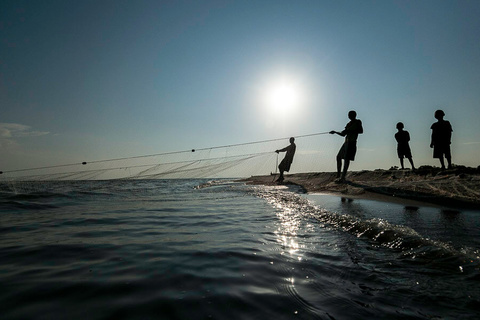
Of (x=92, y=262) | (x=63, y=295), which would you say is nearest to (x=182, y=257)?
(x=92, y=262)

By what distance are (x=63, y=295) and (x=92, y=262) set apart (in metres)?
0.71

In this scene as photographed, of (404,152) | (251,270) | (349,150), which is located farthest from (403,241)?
(404,152)

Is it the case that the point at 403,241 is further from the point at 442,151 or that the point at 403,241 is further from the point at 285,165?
the point at 285,165

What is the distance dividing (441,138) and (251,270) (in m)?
10.1

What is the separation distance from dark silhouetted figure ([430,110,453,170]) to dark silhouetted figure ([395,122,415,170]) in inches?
55.4

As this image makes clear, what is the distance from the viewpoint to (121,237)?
338 cm

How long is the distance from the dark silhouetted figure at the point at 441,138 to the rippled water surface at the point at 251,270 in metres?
6.38

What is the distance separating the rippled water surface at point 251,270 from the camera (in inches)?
60.0

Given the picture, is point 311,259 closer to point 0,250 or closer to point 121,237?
point 121,237

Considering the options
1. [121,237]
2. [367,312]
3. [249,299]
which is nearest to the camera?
→ [367,312]

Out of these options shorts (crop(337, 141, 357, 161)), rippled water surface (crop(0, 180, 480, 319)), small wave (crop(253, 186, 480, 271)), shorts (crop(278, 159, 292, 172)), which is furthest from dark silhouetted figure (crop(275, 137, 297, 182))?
rippled water surface (crop(0, 180, 480, 319))

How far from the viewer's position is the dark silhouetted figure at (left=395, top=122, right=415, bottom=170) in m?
10.8

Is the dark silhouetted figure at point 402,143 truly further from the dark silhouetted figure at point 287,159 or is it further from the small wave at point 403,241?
the small wave at point 403,241

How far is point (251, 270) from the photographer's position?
86.7 inches
